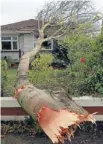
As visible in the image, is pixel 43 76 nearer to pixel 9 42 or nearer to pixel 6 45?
pixel 6 45

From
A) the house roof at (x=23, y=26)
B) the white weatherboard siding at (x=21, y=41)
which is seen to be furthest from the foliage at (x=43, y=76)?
the white weatherboard siding at (x=21, y=41)

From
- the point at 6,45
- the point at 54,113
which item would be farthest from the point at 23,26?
the point at 54,113

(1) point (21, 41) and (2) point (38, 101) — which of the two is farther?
(1) point (21, 41)

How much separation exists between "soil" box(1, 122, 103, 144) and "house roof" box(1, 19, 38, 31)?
28.4 metres

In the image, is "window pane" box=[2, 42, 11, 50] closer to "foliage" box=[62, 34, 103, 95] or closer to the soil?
"foliage" box=[62, 34, 103, 95]

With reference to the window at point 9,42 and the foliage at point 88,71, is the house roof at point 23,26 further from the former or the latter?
the foliage at point 88,71

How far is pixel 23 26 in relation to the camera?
121ft

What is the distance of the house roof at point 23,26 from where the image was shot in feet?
115

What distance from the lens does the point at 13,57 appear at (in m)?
34.5

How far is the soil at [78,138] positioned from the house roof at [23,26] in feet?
93.3

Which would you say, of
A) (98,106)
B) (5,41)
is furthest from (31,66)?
(5,41)

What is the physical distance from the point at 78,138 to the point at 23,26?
31.7 m

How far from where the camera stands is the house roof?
115 ft

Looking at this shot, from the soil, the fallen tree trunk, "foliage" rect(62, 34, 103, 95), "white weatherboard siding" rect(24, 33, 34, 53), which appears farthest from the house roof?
the fallen tree trunk
